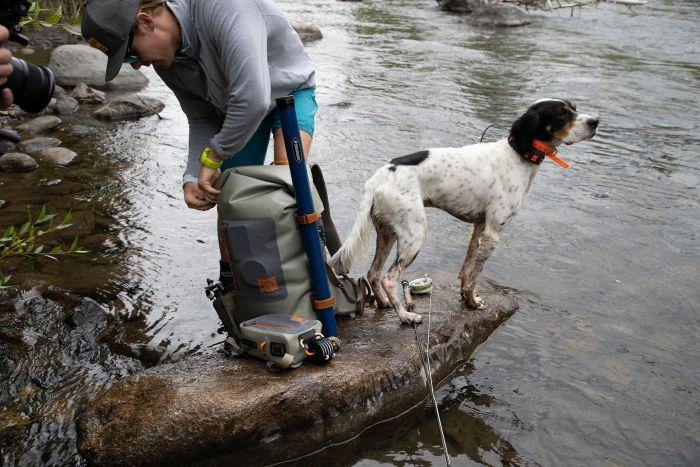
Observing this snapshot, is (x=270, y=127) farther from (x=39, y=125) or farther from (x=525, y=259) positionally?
(x=39, y=125)

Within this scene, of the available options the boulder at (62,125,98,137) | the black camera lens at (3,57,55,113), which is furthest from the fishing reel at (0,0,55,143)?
the boulder at (62,125,98,137)

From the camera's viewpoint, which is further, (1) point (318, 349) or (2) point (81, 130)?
(2) point (81, 130)

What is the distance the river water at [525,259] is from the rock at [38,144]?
277 millimetres

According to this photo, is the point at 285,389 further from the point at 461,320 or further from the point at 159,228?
the point at 159,228

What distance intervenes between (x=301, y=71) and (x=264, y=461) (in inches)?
79.9

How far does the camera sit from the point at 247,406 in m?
3.13

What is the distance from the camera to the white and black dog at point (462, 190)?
13.5 ft

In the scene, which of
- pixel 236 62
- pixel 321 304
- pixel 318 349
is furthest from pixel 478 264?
pixel 236 62

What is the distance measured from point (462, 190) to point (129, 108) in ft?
23.4

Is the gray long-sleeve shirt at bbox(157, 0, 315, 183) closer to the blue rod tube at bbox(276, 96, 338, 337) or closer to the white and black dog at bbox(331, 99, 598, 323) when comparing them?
the blue rod tube at bbox(276, 96, 338, 337)

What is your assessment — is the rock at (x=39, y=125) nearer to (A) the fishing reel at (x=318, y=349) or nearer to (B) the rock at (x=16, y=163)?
(B) the rock at (x=16, y=163)

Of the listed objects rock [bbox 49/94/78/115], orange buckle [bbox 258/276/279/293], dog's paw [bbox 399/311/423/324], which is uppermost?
orange buckle [bbox 258/276/279/293]

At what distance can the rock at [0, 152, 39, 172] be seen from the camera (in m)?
7.02

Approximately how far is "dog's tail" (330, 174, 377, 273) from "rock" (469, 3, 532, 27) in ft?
58.9
